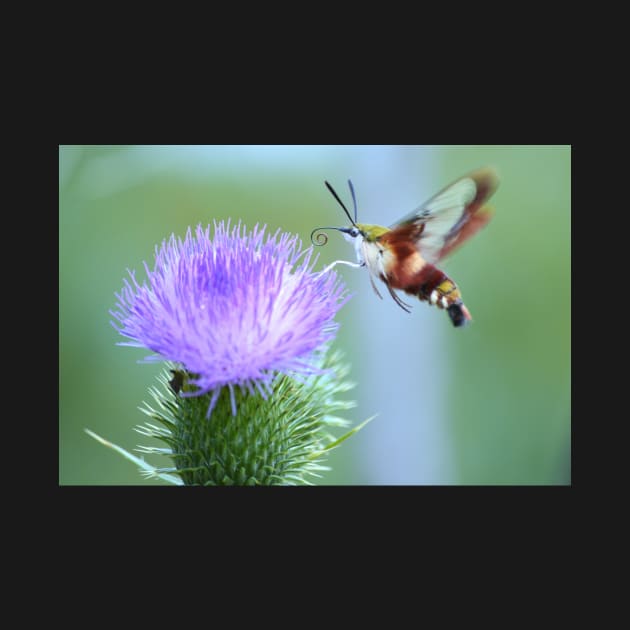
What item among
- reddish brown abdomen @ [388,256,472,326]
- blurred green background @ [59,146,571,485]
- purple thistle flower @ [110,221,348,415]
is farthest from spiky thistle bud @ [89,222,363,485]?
blurred green background @ [59,146,571,485]

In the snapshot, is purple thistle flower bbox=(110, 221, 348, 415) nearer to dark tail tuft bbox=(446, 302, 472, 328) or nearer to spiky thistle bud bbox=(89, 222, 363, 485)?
spiky thistle bud bbox=(89, 222, 363, 485)

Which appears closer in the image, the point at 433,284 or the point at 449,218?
the point at 449,218

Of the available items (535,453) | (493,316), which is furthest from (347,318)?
(535,453)

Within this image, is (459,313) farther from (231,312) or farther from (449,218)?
(231,312)

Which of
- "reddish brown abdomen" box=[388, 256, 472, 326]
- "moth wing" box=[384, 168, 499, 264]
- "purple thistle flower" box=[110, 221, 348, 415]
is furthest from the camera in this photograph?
"reddish brown abdomen" box=[388, 256, 472, 326]

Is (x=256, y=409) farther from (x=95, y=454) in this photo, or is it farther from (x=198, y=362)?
(x=95, y=454)

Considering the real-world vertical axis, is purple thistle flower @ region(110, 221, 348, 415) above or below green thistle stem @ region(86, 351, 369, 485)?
above

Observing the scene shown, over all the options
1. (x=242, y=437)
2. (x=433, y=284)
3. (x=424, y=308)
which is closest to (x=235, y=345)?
(x=242, y=437)
